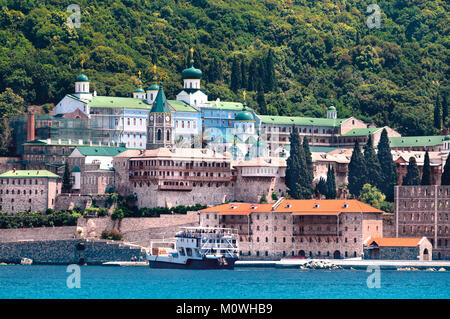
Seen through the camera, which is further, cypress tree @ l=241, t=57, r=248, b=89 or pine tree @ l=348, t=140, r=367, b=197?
cypress tree @ l=241, t=57, r=248, b=89

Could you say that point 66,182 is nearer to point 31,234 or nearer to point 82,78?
point 31,234

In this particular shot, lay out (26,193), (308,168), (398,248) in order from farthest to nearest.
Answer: (308,168) → (26,193) → (398,248)

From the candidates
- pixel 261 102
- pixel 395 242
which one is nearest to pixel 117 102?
pixel 261 102

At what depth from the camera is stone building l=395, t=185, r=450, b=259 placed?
116875 millimetres

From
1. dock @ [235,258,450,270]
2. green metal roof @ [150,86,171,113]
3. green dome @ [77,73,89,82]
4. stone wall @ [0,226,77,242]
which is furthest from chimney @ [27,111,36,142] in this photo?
dock @ [235,258,450,270]

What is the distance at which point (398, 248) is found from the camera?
11131cm

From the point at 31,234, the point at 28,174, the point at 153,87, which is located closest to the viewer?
Result: the point at 31,234

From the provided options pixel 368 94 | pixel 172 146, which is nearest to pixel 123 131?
pixel 172 146

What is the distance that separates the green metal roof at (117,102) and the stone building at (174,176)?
537 inches

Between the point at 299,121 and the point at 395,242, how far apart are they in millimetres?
44816

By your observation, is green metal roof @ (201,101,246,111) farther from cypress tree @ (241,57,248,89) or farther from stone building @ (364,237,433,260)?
stone building @ (364,237,433,260)

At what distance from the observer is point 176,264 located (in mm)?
110062

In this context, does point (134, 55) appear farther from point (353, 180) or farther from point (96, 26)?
point (353, 180)

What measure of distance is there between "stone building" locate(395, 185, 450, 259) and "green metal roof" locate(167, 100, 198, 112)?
31.2 m
